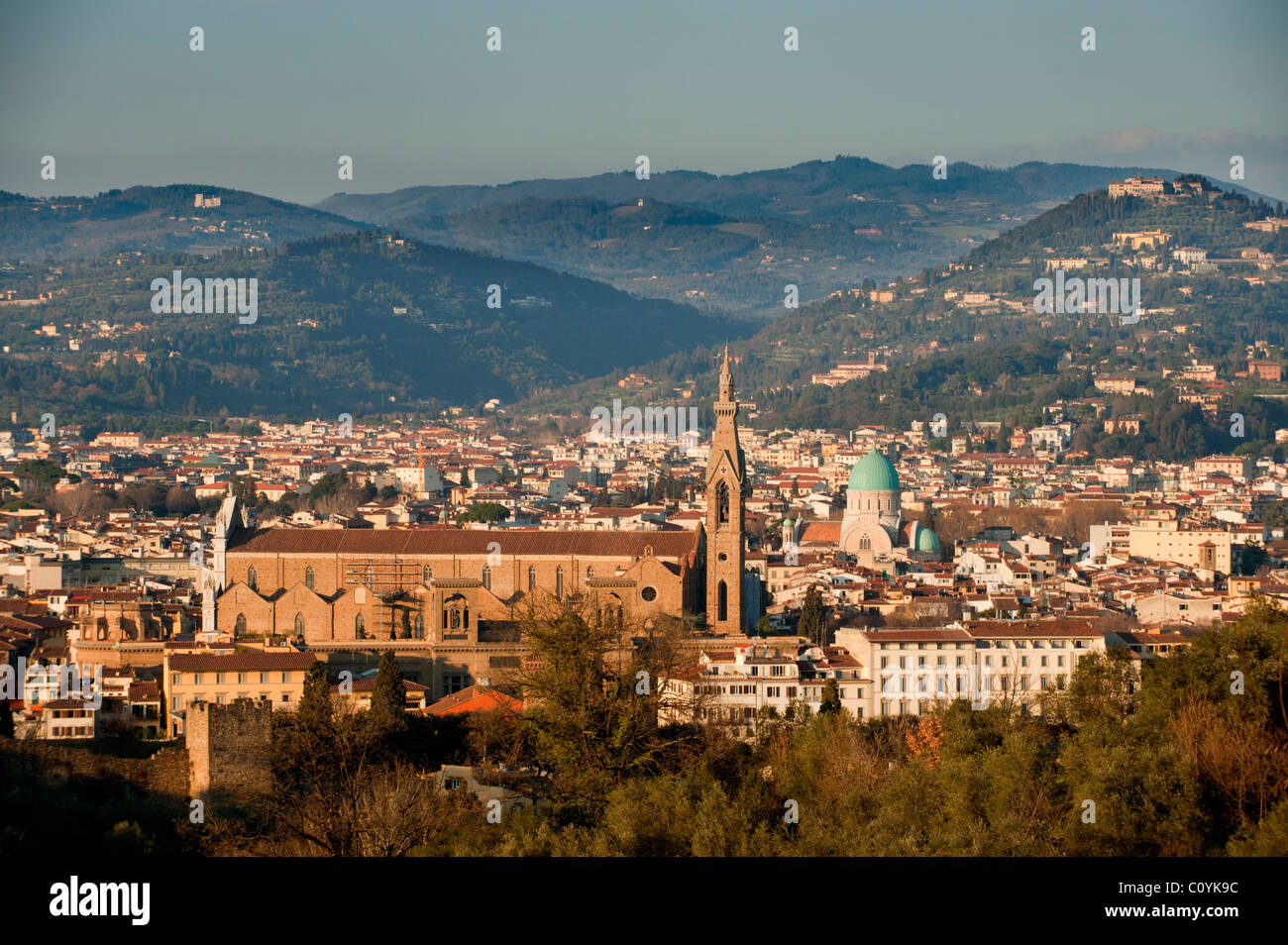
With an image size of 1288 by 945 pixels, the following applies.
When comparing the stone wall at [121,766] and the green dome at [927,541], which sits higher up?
the green dome at [927,541]

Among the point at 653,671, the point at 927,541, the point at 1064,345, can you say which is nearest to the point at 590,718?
the point at 653,671

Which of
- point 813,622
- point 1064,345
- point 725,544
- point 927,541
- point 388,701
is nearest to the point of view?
point 388,701

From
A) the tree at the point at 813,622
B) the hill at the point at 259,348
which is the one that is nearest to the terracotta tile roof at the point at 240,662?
the tree at the point at 813,622

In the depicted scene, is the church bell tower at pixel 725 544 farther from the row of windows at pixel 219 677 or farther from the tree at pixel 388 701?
the row of windows at pixel 219 677

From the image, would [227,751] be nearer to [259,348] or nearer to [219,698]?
[219,698]

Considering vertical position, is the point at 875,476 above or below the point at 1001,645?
above
